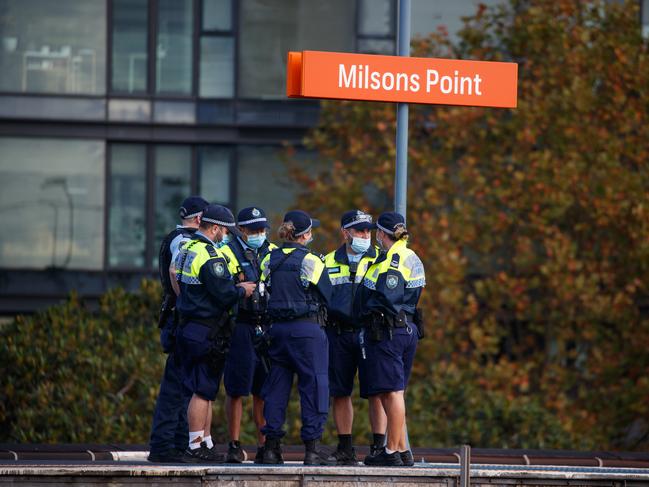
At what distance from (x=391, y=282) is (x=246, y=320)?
3.89 ft

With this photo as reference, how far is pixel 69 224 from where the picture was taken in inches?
978

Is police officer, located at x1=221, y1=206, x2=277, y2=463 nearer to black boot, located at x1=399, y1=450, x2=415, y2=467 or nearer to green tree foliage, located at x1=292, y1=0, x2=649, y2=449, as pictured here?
black boot, located at x1=399, y1=450, x2=415, y2=467

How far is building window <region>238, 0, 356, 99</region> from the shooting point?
24828mm

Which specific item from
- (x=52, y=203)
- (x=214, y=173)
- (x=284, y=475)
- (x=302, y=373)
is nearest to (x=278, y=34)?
(x=214, y=173)

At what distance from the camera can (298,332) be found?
37.2 feet

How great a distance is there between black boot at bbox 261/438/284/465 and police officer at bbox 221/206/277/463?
0.24ft

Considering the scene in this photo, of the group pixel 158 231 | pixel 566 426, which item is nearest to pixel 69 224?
pixel 158 231

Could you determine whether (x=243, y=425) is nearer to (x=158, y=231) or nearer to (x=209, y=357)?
(x=209, y=357)

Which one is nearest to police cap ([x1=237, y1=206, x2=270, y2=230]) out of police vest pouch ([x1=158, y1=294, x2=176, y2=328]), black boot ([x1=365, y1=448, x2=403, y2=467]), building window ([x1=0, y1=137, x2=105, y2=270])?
police vest pouch ([x1=158, y1=294, x2=176, y2=328])

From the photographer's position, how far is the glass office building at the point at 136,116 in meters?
24.5

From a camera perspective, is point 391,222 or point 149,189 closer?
point 391,222

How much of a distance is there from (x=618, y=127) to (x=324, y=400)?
10.8 meters

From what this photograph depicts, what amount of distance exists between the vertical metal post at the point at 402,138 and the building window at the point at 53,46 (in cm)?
1265

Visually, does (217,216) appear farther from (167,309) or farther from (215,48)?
(215,48)
